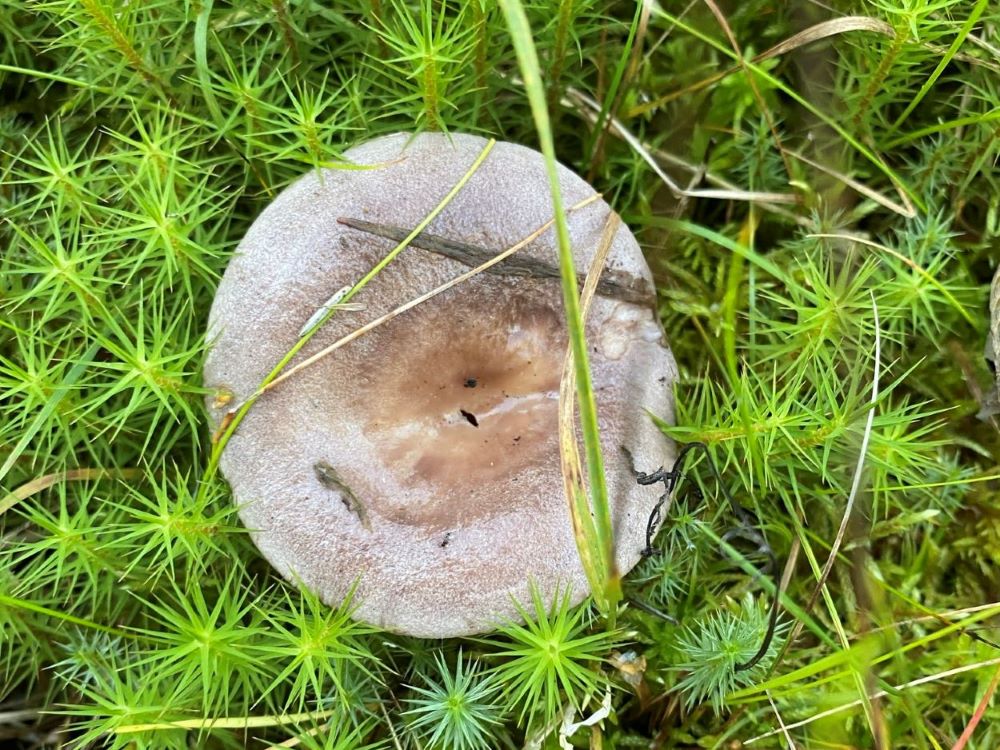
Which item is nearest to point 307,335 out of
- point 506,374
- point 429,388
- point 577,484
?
point 429,388

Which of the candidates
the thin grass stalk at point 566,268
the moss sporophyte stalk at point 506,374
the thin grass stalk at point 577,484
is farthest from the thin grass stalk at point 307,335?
the thin grass stalk at point 566,268

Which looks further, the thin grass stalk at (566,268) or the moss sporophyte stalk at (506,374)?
the moss sporophyte stalk at (506,374)

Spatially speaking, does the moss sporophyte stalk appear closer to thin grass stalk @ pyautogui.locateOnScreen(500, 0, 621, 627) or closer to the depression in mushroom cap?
the depression in mushroom cap

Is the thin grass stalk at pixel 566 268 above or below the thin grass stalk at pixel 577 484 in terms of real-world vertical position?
above

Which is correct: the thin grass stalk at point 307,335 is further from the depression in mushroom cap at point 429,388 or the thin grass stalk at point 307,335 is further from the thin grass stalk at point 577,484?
the thin grass stalk at point 577,484

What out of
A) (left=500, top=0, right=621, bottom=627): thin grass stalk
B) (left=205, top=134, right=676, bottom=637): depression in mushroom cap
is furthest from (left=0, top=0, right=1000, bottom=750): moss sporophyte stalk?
(left=500, top=0, right=621, bottom=627): thin grass stalk

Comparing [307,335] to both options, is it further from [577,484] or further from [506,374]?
[577,484]

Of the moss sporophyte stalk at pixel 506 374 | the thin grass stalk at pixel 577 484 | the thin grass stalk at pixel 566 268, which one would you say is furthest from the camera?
the moss sporophyte stalk at pixel 506 374

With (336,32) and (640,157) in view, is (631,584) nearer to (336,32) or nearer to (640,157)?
(640,157)

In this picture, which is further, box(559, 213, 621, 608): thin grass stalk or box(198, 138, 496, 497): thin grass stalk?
box(198, 138, 496, 497): thin grass stalk
